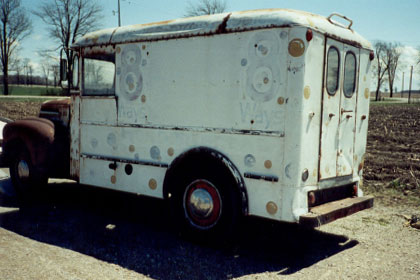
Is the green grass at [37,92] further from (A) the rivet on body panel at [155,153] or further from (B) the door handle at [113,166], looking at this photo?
(A) the rivet on body panel at [155,153]

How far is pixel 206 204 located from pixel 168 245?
0.66 metres

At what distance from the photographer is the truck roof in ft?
13.9

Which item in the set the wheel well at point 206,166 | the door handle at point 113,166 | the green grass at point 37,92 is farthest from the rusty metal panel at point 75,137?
the green grass at point 37,92

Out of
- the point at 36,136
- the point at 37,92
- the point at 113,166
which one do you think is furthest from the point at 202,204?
the point at 37,92

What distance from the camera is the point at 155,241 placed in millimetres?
4918

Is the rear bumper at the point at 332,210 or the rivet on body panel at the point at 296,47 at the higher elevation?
the rivet on body panel at the point at 296,47

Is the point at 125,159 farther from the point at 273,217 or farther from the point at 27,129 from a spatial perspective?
the point at 273,217

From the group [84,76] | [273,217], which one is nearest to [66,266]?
[273,217]

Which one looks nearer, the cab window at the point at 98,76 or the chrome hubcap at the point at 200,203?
the chrome hubcap at the point at 200,203

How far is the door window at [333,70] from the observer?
4.63m

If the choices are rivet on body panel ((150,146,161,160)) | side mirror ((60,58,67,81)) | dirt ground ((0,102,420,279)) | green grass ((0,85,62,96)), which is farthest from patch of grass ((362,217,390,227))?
green grass ((0,85,62,96))

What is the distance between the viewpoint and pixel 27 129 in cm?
632

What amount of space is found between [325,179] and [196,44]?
216 cm

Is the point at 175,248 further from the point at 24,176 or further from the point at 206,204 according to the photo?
the point at 24,176
